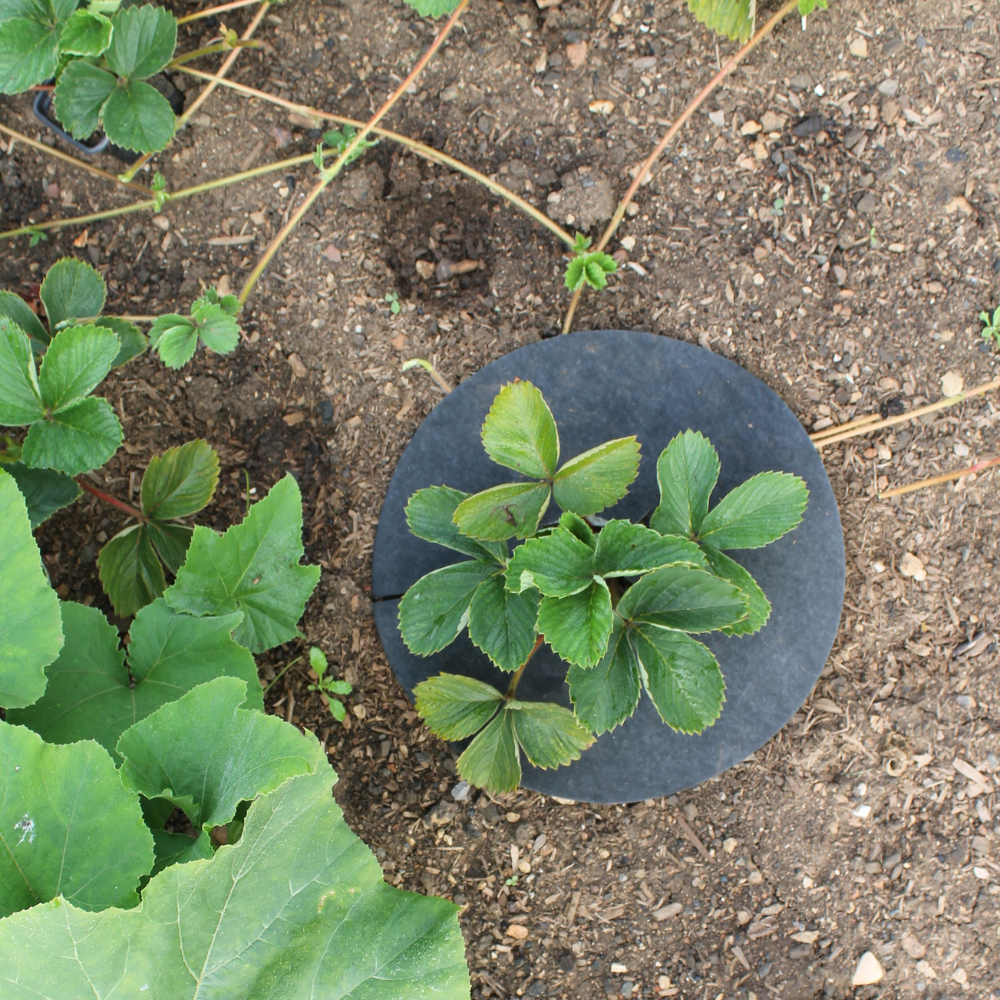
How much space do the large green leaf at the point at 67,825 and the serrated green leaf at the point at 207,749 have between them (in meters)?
0.07

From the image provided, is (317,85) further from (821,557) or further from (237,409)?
(821,557)

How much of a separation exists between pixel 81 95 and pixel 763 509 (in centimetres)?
151

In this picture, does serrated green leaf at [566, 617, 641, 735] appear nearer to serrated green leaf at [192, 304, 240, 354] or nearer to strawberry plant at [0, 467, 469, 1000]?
strawberry plant at [0, 467, 469, 1000]

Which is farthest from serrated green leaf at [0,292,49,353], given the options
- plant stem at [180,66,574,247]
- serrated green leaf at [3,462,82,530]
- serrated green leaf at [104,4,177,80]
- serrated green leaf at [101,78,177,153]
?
plant stem at [180,66,574,247]

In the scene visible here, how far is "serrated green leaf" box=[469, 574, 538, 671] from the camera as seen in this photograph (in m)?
1.30

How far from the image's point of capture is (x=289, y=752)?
3.56 feet

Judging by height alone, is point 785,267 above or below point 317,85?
above

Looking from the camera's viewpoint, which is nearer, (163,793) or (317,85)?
(163,793)

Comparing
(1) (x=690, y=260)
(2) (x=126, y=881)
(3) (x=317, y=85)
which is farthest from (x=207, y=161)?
(2) (x=126, y=881)

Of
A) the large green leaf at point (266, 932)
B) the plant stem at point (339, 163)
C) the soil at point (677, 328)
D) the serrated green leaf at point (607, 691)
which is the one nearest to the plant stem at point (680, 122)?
the soil at point (677, 328)

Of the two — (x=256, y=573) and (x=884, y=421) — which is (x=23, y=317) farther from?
(x=884, y=421)

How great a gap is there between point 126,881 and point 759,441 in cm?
133

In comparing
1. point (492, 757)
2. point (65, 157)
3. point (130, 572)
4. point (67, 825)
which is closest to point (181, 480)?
point (130, 572)

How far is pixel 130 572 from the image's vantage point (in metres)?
1.53
